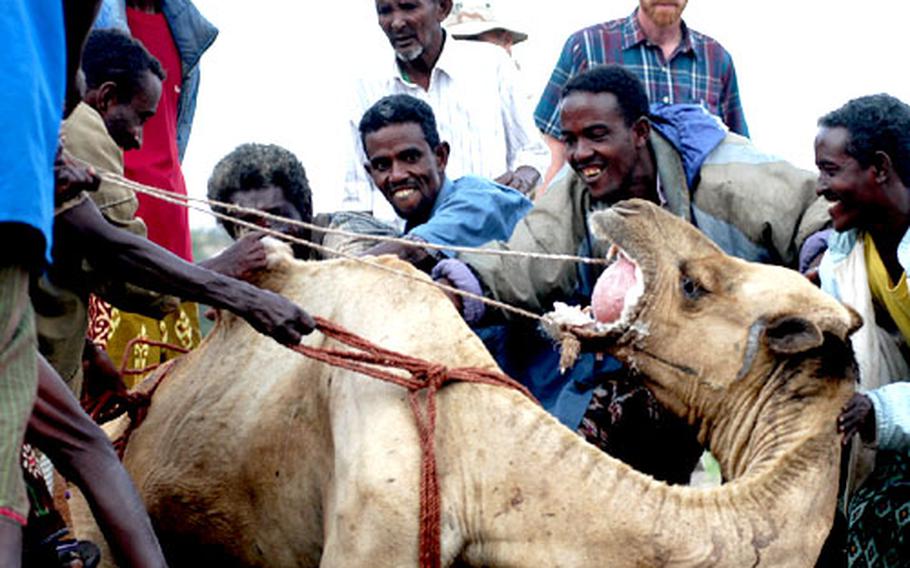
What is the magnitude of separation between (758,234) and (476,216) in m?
1.21

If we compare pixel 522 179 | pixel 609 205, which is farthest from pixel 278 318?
pixel 522 179

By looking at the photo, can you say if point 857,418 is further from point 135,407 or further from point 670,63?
point 670,63

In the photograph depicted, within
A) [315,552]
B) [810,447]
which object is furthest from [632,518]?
[315,552]

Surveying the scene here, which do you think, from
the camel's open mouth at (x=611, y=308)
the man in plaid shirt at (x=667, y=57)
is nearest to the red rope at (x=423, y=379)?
the camel's open mouth at (x=611, y=308)

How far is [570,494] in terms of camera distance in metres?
4.16

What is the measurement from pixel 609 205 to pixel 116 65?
210 cm

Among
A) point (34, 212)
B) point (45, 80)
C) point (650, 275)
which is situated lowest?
point (650, 275)

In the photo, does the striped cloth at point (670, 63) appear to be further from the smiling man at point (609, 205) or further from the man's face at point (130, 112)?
the man's face at point (130, 112)

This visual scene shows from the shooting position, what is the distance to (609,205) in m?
6.21

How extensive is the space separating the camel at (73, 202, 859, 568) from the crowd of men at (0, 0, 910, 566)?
0.26 meters

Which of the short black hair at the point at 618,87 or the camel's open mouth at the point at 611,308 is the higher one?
the short black hair at the point at 618,87

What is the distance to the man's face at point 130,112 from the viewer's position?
6332 mm

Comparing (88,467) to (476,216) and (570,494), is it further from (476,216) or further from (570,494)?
(476,216)

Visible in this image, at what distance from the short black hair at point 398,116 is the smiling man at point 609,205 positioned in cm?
87
